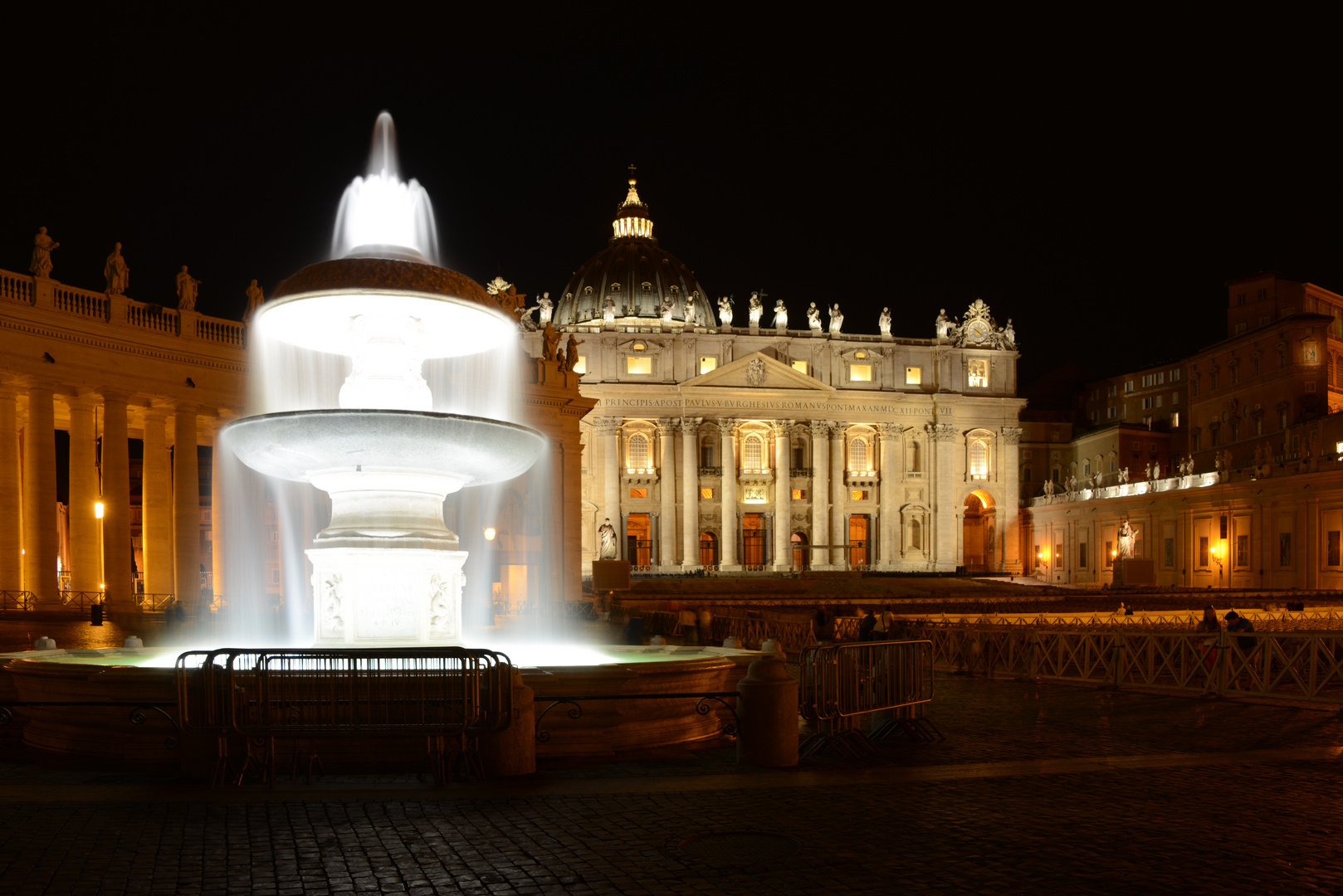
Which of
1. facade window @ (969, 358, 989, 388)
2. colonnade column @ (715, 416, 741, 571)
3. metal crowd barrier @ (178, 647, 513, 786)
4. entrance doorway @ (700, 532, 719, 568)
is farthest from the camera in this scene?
facade window @ (969, 358, 989, 388)

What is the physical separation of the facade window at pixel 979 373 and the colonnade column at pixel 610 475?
2889cm

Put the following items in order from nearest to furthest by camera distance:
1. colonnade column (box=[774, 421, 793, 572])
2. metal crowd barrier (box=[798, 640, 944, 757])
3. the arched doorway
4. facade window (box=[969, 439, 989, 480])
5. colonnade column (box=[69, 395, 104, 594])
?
metal crowd barrier (box=[798, 640, 944, 757])
colonnade column (box=[69, 395, 104, 594])
colonnade column (box=[774, 421, 793, 572])
the arched doorway
facade window (box=[969, 439, 989, 480])

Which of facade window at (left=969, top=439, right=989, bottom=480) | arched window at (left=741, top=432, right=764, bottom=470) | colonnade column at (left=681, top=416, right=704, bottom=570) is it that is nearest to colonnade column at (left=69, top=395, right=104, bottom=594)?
colonnade column at (left=681, top=416, right=704, bottom=570)

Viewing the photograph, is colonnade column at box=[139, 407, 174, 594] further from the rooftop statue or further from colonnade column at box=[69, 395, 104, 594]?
the rooftop statue

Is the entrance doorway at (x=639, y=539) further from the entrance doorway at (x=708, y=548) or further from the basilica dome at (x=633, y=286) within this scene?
the basilica dome at (x=633, y=286)

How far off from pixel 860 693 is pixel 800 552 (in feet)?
Result: 263

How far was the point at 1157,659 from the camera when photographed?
77.2 ft

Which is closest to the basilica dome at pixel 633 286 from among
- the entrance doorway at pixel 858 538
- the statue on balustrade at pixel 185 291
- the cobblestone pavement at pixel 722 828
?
the entrance doorway at pixel 858 538

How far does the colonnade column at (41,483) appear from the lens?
Answer: 2959 cm

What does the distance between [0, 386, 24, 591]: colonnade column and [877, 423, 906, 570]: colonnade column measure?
69679 mm

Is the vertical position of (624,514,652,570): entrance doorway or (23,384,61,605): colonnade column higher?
(23,384,61,605): colonnade column

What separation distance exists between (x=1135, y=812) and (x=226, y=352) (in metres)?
30.4

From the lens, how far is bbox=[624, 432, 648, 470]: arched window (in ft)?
287

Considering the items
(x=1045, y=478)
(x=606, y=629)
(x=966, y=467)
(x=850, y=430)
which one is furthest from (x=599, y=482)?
(x=606, y=629)
